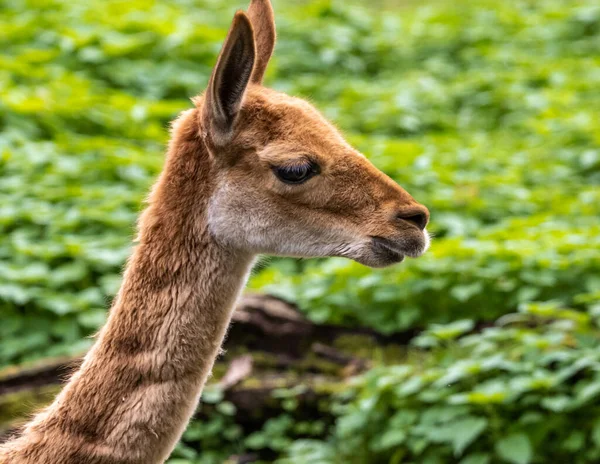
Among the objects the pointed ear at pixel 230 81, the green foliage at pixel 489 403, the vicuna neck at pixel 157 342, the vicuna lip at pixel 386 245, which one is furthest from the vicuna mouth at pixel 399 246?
the green foliage at pixel 489 403

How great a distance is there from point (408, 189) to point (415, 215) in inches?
165

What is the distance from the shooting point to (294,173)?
10.9ft

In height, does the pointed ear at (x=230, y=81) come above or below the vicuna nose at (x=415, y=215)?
above

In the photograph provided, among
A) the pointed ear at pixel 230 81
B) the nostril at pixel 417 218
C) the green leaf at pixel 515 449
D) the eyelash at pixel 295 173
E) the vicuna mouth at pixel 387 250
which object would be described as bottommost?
Answer: the green leaf at pixel 515 449

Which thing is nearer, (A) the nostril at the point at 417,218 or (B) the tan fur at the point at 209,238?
(B) the tan fur at the point at 209,238

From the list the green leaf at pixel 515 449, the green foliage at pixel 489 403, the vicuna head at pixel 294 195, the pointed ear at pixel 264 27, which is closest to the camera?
the vicuna head at pixel 294 195

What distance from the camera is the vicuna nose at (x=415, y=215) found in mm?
3328

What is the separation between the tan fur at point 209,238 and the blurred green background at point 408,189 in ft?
5.13

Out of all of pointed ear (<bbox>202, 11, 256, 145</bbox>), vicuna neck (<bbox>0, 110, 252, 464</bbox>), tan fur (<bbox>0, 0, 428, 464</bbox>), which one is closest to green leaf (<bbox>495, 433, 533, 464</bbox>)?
tan fur (<bbox>0, 0, 428, 464</bbox>)

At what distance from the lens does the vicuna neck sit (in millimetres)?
3107

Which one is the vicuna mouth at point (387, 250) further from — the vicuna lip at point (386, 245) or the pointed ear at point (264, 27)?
the pointed ear at point (264, 27)

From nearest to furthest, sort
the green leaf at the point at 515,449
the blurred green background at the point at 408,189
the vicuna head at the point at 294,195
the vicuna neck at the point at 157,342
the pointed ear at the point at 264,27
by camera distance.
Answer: the vicuna neck at the point at 157,342, the vicuna head at the point at 294,195, the pointed ear at the point at 264,27, the green leaf at the point at 515,449, the blurred green background at the point at 408,189


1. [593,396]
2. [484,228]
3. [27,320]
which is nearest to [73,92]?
[27,320]

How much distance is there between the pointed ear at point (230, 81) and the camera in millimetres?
3120
